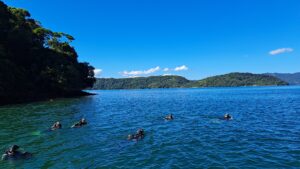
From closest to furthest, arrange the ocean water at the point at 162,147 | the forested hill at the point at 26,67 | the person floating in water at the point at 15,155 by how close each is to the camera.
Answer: the ocean water at the point at 162,147
the person floating in water at the point at 15,155
the forested hill at the point at 26,67

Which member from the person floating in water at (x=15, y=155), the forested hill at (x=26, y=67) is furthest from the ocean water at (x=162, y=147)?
the forested hill at (x=26, y=67)

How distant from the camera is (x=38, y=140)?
21000 mm

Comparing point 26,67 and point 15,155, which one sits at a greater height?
point 26,67

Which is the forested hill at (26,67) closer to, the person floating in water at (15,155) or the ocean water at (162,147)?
the ocean water at (162,147)

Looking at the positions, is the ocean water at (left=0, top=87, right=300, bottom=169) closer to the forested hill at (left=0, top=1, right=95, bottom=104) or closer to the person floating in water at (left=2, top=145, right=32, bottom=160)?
the person floating in water at (left=2, top=145, right=32, bottom=160)

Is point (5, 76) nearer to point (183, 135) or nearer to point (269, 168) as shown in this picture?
point (183, 135)

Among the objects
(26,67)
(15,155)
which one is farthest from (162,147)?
(26,67)

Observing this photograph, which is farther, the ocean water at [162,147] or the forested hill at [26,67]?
the forested hill at [26,67]

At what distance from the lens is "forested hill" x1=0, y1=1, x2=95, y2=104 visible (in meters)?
56.5

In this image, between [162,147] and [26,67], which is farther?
[26,67]

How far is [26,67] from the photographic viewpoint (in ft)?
243

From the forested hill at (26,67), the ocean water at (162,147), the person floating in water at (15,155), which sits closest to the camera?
the ocean water at (162,147)

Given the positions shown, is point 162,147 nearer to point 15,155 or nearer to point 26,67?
point 15,155

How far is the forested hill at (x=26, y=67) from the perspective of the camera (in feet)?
185
